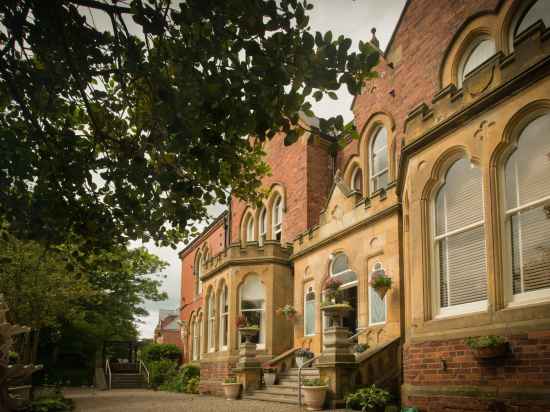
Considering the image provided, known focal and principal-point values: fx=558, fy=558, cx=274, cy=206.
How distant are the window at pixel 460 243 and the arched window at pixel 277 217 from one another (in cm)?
1412

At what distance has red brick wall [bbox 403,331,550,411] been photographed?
24.1 feet

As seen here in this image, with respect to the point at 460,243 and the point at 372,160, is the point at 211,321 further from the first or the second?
the point at 460,243

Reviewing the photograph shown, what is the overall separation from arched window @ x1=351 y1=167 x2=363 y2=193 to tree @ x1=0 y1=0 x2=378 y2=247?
514 inches

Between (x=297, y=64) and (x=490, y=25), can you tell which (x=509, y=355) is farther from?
(x=490, y=25)

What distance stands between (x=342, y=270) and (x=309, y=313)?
2.52m

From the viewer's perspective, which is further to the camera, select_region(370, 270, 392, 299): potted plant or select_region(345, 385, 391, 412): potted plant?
select_region(370, 270, 392, 299): potted plant

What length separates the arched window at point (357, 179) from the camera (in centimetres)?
2017

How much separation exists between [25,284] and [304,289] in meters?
8.97

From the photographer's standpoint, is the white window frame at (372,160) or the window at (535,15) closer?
the window at (535,15)

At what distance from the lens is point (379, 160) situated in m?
18.4

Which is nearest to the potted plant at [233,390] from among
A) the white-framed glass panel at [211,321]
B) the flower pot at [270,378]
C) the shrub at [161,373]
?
the flower pot at [270,378]

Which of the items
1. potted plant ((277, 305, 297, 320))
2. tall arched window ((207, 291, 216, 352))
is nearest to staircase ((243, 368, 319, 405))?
potted plant ((277, 305, 297, 320))

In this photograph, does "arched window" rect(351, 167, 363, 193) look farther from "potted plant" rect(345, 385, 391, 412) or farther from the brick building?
"potted plant" rect(345, 385, 391, 412)

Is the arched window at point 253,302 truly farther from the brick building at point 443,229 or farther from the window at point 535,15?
the window at point 535,15
